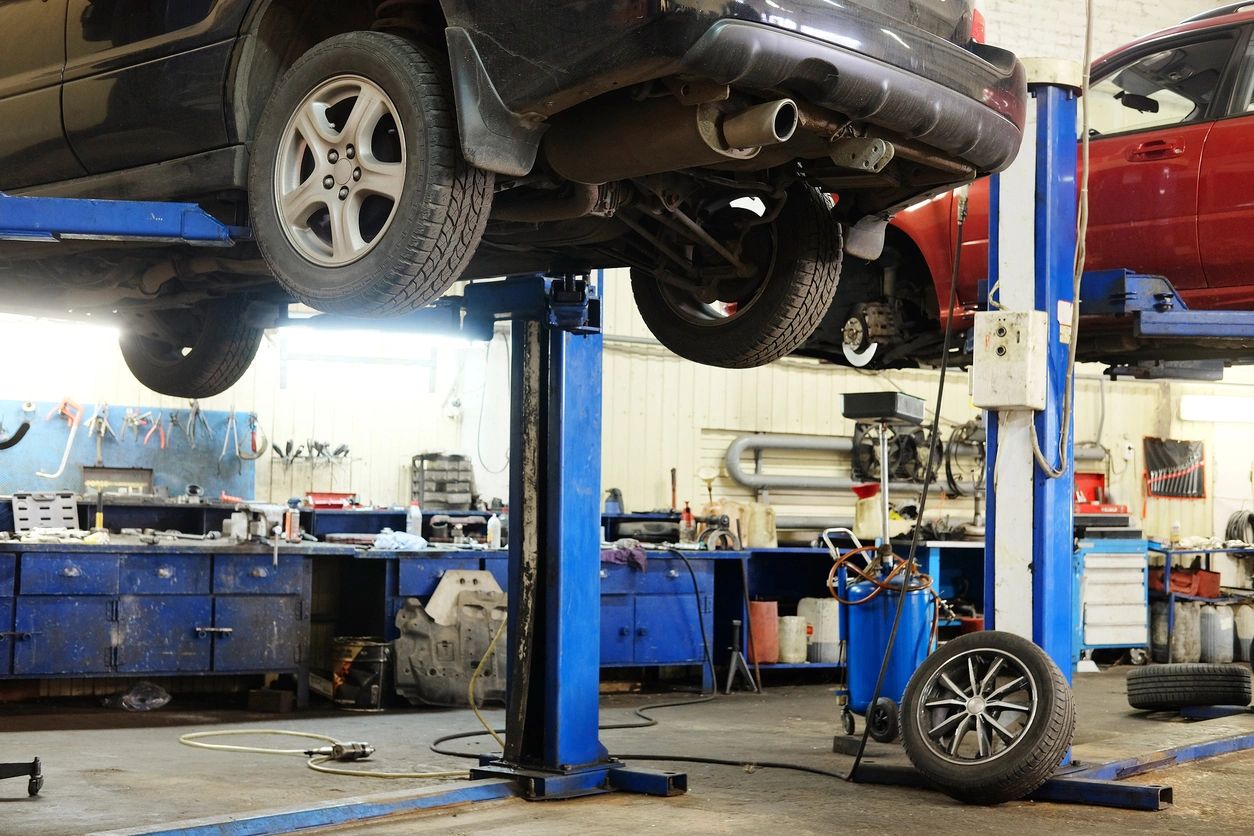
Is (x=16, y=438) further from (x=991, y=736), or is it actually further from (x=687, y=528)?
(x=687, y=528)

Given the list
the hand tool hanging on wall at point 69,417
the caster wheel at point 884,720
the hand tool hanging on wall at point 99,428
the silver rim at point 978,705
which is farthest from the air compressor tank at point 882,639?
the hand tool hanging on wall at point 69,417

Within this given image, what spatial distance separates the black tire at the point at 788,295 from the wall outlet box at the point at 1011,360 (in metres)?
1.35

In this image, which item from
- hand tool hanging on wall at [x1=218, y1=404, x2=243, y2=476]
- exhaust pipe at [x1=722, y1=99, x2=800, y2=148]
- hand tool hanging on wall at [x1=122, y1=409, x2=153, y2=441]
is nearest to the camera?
exhaust pipe at [x1=722, y1=99, x2=800, y2=148]

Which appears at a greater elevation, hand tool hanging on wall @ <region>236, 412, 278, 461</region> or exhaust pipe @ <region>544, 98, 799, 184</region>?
exhaust pipe @ <region>544, 98, 799, 184</region>

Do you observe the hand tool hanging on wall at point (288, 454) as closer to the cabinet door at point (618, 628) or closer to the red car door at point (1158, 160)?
the cabinet door at point (618, 628)

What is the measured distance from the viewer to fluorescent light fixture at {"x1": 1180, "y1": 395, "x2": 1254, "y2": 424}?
499 inches

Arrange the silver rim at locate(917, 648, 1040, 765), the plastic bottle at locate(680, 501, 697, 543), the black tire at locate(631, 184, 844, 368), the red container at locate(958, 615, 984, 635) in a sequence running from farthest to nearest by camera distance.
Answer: the red container at locate(958, 615, 984, 635), the plastic bottle at locate(680, 501, 697, 543), the silver rim at locate(917, 648, 1040, 765), the black tire at locate(631, 184, 844, 368)

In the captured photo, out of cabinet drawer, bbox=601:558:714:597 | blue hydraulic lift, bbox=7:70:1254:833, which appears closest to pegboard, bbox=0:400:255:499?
cabinet drawer, bbox=601:558:714:597

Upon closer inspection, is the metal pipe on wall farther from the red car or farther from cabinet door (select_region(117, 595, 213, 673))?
cabinet door (select_region(117, 595, 213, 673))

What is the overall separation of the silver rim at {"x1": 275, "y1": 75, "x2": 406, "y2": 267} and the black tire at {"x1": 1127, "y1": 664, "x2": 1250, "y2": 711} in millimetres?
5564

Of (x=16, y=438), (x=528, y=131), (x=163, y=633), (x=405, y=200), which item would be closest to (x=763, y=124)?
(x=528, y=131)

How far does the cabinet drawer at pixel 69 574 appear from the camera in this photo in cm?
667

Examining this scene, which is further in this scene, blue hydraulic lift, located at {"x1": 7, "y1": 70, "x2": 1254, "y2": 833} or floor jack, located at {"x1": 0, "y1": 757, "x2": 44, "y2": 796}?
blue hydraulic lift, located at {"x1": 7, "y1": 70, "x2": 1254, "y2": 833}

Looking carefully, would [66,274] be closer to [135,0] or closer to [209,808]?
[135,0]
